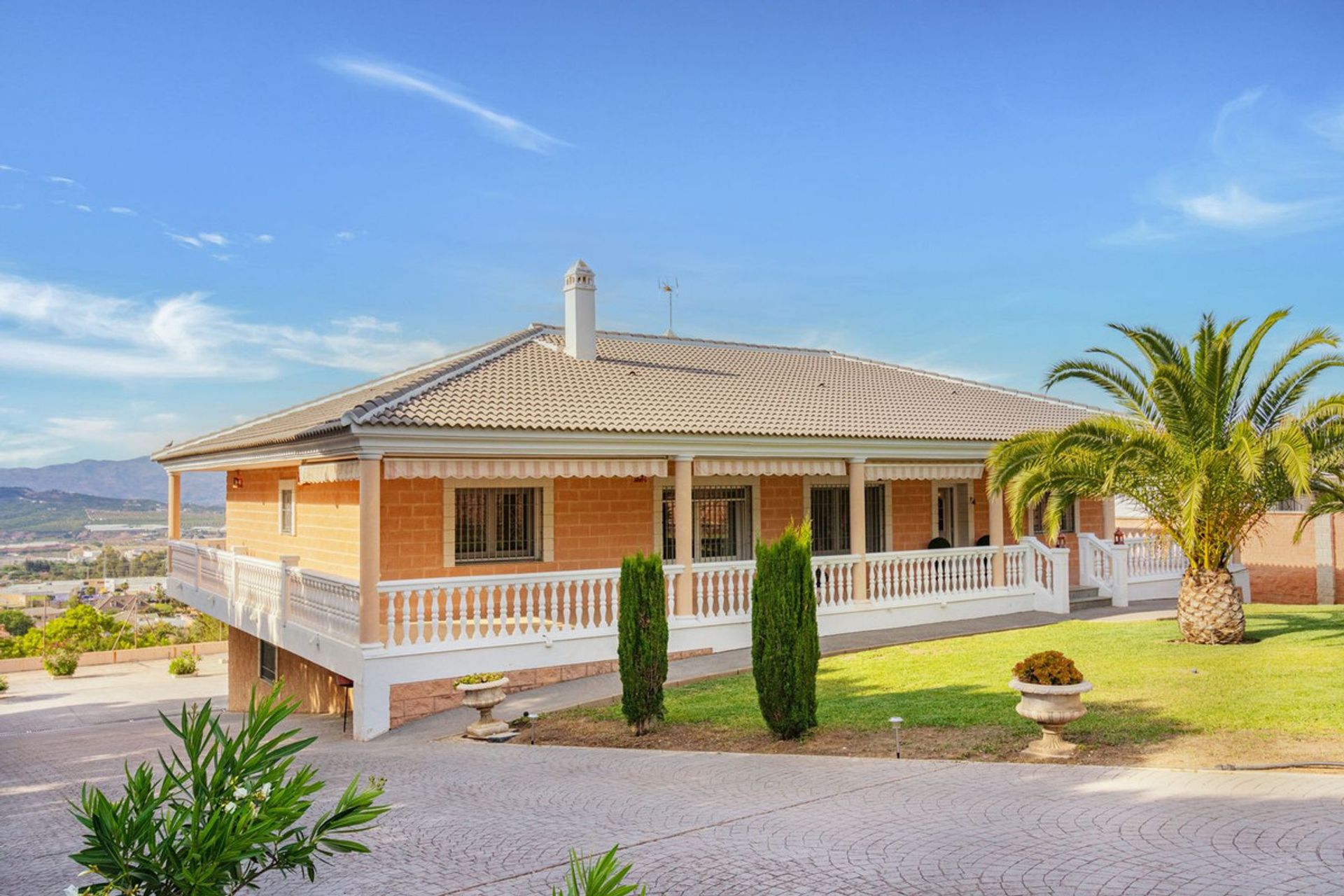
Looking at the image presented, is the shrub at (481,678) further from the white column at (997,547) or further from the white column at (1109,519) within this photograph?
the white column at (1109,519)

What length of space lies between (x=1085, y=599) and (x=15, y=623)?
6627cm

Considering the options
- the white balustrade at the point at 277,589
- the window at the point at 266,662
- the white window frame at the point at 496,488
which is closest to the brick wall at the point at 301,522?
the white balustrade at the point at 277,589

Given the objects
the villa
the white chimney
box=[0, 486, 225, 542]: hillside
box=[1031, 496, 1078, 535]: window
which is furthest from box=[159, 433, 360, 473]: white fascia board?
box=[0, 486, 225, 542]: hillside

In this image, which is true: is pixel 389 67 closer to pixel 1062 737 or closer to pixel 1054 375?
pixel 1054 375

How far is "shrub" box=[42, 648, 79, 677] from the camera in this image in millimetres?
40219

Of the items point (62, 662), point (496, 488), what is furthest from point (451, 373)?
point (62, 662)

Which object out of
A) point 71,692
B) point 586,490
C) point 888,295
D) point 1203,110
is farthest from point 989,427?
point 71,692

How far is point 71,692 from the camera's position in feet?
116

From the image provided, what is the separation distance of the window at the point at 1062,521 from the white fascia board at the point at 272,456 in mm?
15761

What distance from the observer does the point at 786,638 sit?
10156 millimetres

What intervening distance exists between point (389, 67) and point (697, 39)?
18.6ft

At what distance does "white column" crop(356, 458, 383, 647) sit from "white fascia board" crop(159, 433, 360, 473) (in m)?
0.39

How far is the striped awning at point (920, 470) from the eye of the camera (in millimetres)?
18078

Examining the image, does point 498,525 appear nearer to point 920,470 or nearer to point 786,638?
point 786,638
